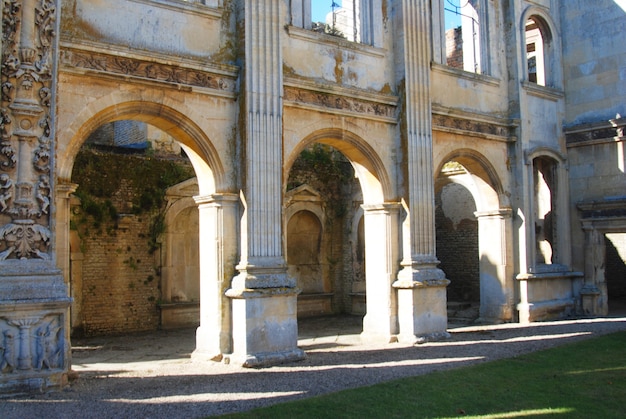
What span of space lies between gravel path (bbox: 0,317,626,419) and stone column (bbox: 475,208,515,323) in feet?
2.20

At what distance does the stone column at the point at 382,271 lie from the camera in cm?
1244

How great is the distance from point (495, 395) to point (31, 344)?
5.49 metres

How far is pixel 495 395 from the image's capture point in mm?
7715

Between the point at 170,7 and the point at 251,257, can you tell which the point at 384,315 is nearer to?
the point at 251,257

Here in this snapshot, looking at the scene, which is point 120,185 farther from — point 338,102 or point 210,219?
point 338,102

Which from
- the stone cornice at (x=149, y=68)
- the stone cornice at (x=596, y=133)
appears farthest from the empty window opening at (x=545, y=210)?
the stone cornice at (x=149, y=68)

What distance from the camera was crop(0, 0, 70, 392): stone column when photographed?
768 centimetres

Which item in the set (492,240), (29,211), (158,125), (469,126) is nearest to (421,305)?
(492,240)

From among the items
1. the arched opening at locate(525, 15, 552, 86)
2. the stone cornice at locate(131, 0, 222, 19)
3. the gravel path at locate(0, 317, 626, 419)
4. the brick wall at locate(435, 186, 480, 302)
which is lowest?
the gravel path at locate(0, 317, 626, 419)

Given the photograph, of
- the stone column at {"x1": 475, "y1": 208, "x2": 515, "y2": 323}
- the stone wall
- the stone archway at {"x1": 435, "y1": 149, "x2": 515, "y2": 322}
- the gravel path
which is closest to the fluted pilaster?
the gravel path

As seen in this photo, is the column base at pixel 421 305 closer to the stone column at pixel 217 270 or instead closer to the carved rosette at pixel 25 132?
the stone column at pixel 217 270

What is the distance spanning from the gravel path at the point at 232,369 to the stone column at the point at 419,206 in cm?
54

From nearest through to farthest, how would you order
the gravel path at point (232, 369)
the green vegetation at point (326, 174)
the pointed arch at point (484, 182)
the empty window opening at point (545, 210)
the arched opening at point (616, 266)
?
the gravel path at point (232, 369)
the pointed arch at point (484, 182)
the empty window opening at point (545, 210)
the green vegetation at point (326, 174)
the arched opening at point (616, 266)

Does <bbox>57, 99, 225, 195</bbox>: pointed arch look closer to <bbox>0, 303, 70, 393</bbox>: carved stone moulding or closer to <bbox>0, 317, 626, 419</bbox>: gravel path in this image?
<bbox>0, 303, 70, 393</bbox>: carved stone moulding
